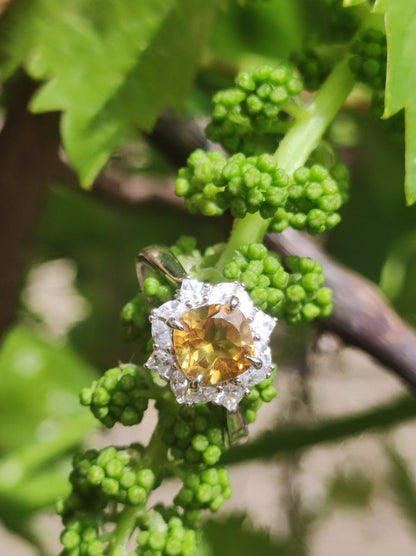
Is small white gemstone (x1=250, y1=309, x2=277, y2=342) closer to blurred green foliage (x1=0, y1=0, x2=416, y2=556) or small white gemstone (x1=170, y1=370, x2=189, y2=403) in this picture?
small white gemstone (x1=170, y1=370, x2=189, y2=403)

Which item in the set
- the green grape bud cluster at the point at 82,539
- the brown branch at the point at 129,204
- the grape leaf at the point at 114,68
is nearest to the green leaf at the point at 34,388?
the brown branch at the point at 129,204

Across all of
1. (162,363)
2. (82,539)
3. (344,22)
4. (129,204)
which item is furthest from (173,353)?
(129,204)

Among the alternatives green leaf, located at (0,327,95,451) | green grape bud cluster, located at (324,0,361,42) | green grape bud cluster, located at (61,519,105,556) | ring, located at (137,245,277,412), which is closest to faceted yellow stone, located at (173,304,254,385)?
ring, located at (137,245,277,412)

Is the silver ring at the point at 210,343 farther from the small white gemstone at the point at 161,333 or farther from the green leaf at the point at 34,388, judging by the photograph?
the green leaf at the point at 34,388

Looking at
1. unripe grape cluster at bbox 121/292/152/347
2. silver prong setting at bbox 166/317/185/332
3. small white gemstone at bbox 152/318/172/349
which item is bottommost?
unripe grape cluster at bbox 121/292/152/347

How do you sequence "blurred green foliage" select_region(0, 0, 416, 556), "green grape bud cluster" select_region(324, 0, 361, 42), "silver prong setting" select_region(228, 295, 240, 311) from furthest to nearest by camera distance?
"blurred green foliage" select_region(0, 0, 416, 556), "green grape bud cluster" select_region(324, 0, 361, 42), "silver prong setting" select_region(228, 295, 240, 311)

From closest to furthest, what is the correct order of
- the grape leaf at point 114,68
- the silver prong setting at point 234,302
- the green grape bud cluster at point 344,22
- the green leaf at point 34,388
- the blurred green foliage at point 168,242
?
1. the silver prong setting at point 234,302
2. the green grape bud cluster at point 344,22
3. the grape leaf at point 114,68
4. the blurred green foliage at point 168,242
5. the green leaf at point 34,388

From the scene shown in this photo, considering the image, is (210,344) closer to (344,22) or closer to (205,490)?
(205,490)
